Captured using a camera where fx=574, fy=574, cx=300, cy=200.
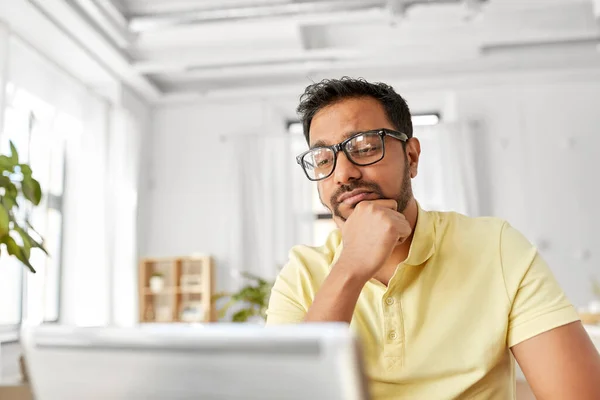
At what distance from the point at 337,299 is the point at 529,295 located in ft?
1.27

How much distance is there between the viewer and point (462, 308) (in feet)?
3.73

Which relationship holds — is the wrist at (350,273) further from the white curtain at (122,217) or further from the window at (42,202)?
the white curtain at (122,217)

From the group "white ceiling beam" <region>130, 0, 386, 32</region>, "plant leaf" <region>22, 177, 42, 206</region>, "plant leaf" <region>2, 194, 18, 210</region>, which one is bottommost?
"plant leaf" <region>2, 194, 18, 210</region>

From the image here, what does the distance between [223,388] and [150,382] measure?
0.20 ft

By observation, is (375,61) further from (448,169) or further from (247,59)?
(448,169)

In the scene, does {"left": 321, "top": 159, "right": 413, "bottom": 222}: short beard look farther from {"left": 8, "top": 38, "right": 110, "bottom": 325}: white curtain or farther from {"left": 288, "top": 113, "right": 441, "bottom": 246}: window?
{"left": 288, "top": 113, "right": 441, "bottom": 246}: window

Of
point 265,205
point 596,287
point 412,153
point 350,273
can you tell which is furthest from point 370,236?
point 596,287

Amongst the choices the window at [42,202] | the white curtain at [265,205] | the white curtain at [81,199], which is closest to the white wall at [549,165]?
the white curtain at [265,205]

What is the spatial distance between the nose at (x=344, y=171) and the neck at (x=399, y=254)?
0.49 ft

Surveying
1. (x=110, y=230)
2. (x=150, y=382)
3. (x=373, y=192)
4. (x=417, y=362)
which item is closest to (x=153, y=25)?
(x=110, y=230)

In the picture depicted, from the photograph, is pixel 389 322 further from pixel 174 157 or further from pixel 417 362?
pixel 174 157

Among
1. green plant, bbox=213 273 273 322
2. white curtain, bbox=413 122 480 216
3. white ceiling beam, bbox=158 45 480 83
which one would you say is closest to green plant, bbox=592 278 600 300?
white curtain, bbox=413 122 480 216

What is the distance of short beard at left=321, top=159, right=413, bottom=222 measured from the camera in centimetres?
125

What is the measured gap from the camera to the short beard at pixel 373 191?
125 cm
